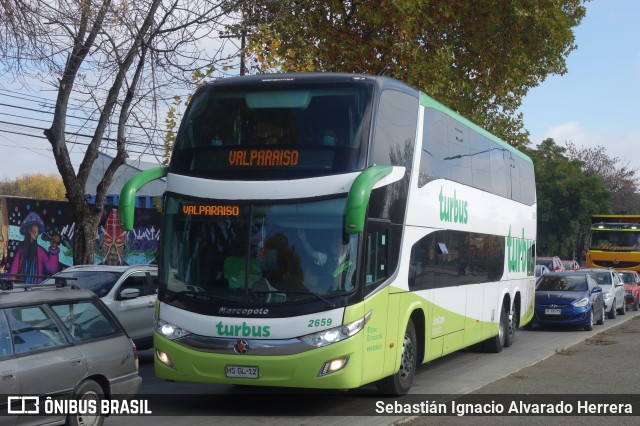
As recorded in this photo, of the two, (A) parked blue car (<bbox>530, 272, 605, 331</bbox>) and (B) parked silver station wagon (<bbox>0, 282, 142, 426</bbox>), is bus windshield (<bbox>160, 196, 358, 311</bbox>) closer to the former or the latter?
(B) parked silver station wagon (<bbox>0, 282, 142, 426</bbox>)

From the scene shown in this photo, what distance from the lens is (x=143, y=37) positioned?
16.3m

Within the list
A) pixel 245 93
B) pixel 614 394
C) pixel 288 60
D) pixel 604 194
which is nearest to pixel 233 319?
pixel 245 93

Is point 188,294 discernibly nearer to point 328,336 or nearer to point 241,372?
point 241,372

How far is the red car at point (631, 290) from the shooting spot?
33.3 metres

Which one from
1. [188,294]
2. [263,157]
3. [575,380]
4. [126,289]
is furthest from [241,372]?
[575,380]

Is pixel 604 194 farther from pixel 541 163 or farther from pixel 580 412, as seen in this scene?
pixel 580 412

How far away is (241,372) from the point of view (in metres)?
9.92

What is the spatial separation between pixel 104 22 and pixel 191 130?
219 inches

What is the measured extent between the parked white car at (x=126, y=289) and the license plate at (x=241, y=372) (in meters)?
5.00

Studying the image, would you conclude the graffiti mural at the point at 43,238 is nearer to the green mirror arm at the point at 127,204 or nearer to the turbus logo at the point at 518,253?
the turbus logo at the point at 518,253

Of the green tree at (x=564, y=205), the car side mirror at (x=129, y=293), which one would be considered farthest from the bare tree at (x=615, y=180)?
the car side mirror at (x=129, y=293)

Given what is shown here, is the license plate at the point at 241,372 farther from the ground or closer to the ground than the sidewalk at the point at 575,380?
farther from the ground

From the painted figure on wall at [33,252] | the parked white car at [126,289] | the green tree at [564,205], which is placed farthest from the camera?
the green tree at [564,205]

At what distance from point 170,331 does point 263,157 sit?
91.0 inches
